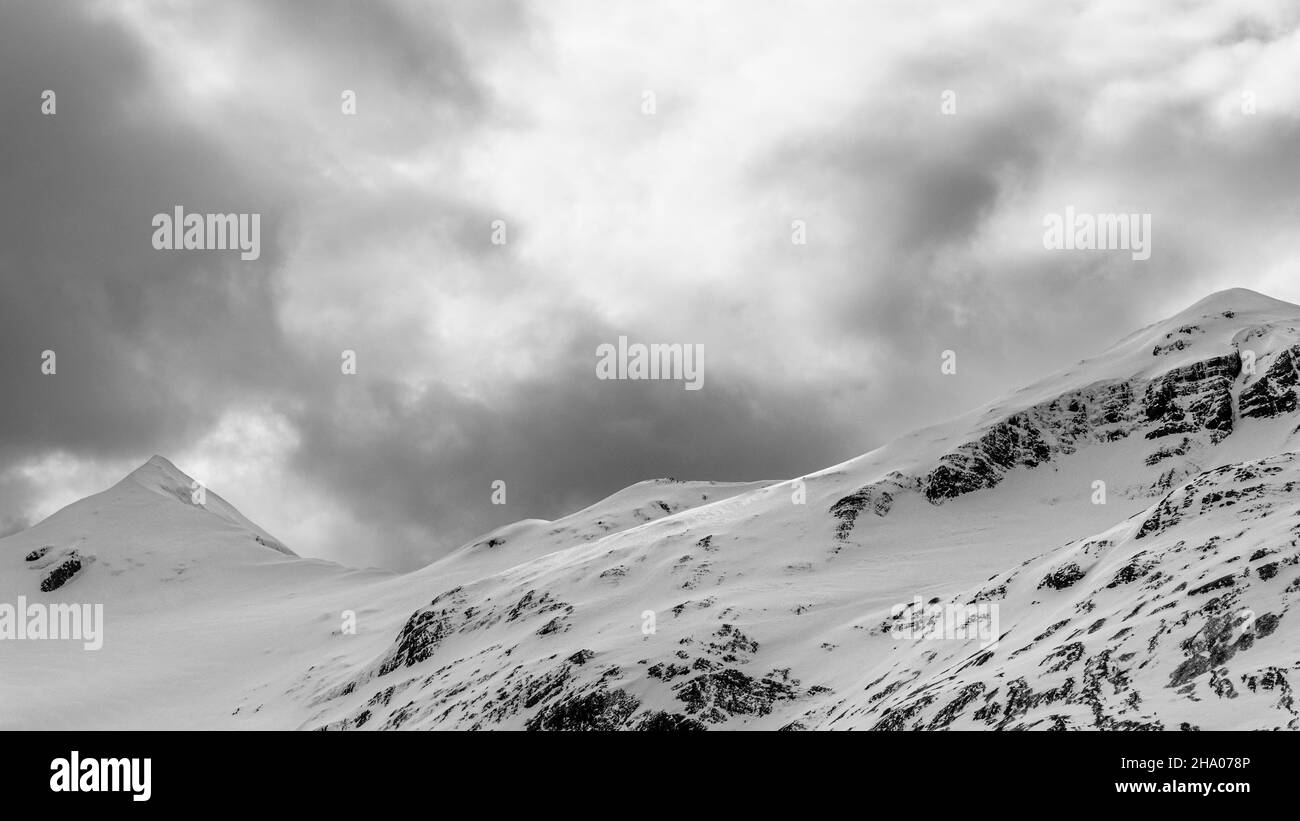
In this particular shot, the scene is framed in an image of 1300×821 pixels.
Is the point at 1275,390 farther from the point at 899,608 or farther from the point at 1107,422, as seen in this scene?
the point at 899,608

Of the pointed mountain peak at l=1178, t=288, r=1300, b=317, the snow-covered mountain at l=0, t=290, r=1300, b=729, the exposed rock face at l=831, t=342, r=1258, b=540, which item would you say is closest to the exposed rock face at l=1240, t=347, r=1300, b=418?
the exposed rock face at l=831, t=342, r=1258, b=540

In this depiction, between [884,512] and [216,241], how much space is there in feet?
267

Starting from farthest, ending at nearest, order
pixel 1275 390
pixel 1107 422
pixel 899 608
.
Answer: pixel 1107 422
pixel 1275 390
pixel 899 608

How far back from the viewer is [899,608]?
318 feet

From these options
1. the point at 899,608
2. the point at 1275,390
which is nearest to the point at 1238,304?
the point at 1275,390

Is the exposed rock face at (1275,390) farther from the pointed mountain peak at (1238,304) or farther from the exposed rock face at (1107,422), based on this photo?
the pointed mountain peak at (1238,304)

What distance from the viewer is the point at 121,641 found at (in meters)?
188

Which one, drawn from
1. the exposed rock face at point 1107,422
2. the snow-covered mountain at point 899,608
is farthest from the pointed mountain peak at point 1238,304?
the exposed rock face at point 1107,422

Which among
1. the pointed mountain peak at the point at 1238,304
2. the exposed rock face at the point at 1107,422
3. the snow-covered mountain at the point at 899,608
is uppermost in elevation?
the pointed mountain peak at the point at 1238,304

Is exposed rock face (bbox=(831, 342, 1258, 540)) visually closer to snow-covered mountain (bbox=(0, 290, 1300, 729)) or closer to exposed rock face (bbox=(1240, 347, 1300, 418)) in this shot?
exposed rock face (bbox=(1240, 347, 1300, 418))

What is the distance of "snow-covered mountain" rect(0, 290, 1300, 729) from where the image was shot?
189 feet

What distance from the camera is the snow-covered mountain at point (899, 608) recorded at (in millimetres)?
57531
